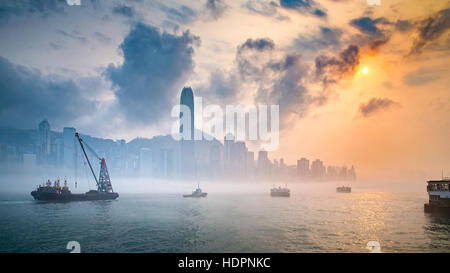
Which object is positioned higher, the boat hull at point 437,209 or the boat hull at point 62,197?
the boat hull at point 437,209

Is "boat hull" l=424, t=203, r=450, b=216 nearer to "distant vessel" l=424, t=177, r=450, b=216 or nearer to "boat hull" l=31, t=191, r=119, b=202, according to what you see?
"distant vessel" l=424, t=177, r=450, b=216

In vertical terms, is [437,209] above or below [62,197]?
above

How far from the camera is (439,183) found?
53.2m

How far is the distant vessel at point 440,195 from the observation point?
51897 mm

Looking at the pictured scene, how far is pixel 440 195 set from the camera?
53.8m

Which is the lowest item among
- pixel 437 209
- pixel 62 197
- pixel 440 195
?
pixel 62 197

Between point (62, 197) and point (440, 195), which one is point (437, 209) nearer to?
point (440, 195)

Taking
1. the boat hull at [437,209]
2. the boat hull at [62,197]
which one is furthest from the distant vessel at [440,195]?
the boat hull at [62,197]

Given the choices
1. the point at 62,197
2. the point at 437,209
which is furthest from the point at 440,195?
the point at 62,197

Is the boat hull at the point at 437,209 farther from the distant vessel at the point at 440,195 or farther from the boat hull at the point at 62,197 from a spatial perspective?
the boat hull at the point at 62,197

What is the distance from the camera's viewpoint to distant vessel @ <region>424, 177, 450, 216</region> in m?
51.9
